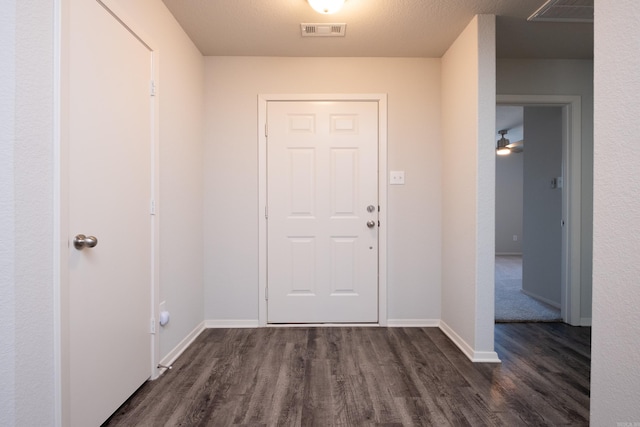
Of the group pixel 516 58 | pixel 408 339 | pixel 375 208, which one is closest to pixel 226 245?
pixel 375 208

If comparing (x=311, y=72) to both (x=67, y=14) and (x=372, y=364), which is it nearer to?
(x=67, y=14)

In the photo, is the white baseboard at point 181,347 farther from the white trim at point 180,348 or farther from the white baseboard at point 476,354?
the white baseboard at point 476,354

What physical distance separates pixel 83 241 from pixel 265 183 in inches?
63.5

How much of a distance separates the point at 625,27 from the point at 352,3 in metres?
1.52

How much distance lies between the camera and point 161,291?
6.67 feet

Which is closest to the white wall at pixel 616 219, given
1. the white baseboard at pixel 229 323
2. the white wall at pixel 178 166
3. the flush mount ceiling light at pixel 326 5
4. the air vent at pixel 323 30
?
the flush mount ceiling light at pixel 326 5

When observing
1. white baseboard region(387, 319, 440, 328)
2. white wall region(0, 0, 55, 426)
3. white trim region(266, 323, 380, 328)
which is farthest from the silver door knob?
white baseboard region(387, 319, 440, 328)

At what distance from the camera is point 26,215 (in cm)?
110

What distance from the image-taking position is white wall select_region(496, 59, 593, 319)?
2924 millimetres

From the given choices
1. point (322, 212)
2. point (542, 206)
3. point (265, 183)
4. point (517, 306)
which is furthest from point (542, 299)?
point (265, 183)

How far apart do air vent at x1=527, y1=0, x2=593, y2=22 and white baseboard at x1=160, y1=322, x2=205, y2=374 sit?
3.44 m

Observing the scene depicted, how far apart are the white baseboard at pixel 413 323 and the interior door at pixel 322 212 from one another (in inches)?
6.9

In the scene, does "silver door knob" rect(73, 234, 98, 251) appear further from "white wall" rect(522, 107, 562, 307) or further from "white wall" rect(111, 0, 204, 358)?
"white wall" rect(522, 107, 562, 307)

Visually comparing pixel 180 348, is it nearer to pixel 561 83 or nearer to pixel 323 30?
pixel 323 30
